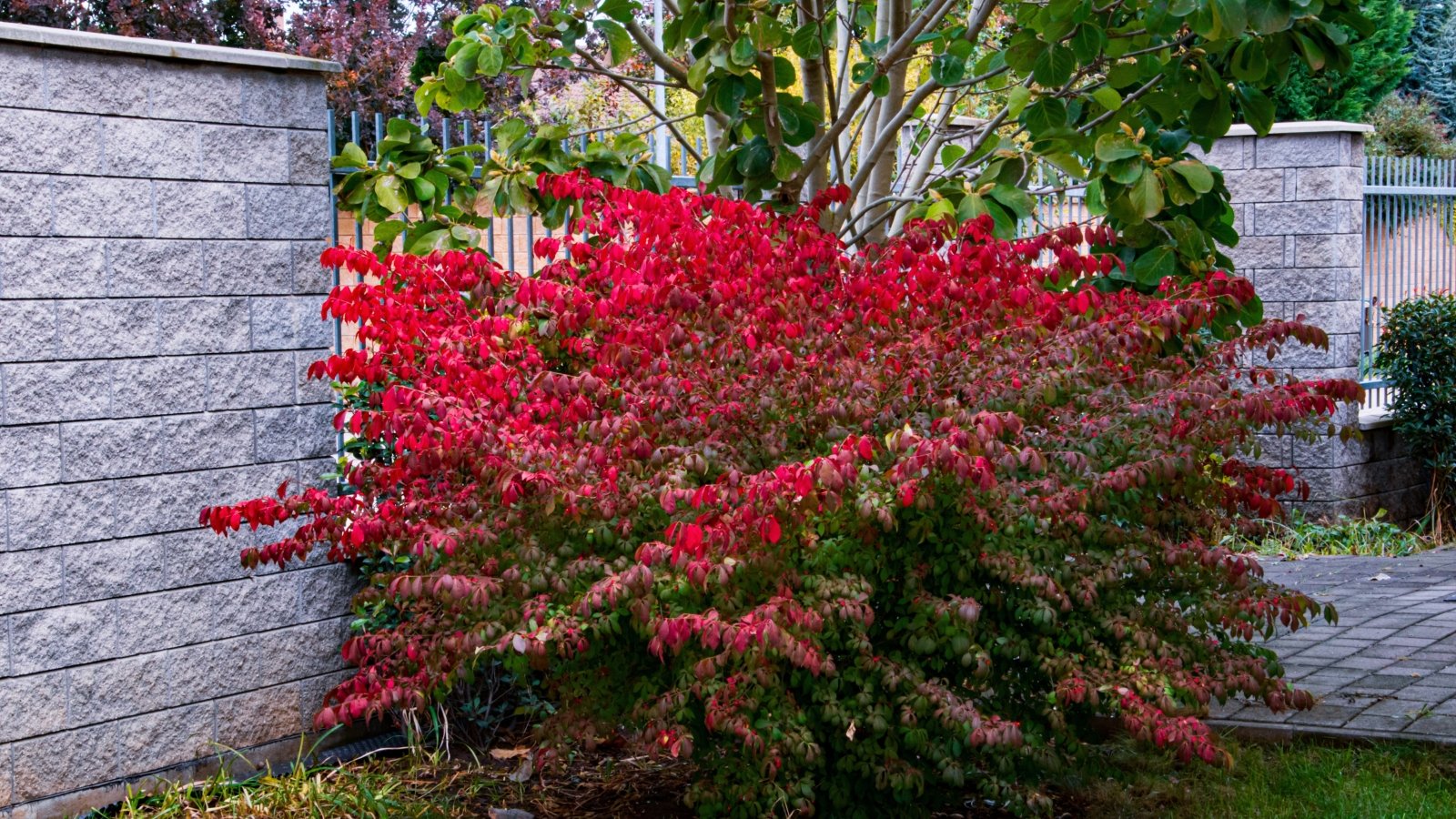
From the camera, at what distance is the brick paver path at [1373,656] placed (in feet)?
16.7

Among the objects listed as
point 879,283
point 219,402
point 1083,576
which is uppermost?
point 879,283

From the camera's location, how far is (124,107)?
191 inches

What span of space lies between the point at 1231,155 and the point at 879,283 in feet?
19.8

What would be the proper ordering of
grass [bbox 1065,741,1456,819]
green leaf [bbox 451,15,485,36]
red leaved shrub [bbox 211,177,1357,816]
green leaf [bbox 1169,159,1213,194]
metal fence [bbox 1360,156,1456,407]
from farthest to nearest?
1. metal fence [bbox 1360,156,1456,407]
2. green leaf [bbox 451,15,485,36]
3. green leaf [bbox 1169,159,1213,194]
4. grass [bbox 1065,741,1456,819]
5. red leaved shrub [bbox 211,177,1357,816]

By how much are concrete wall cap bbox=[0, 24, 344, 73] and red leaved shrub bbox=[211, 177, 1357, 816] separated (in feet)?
3.30

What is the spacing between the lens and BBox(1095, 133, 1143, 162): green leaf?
4.95 m

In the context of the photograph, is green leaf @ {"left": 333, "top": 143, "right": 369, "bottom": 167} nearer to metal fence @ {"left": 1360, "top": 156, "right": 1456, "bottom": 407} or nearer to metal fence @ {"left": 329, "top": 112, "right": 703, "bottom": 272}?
metal fence @ {"left": 329, "top": 112, "right": 703, "bottom": 272}

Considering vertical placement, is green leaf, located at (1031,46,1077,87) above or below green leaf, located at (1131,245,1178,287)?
above

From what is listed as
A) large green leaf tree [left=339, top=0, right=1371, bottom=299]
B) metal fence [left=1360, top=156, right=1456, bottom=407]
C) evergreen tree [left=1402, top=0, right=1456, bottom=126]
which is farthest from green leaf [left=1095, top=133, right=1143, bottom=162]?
evergreen tree [left=1402, top=0, right=1456, bottom=126]

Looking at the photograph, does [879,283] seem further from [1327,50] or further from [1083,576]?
[1327,50]

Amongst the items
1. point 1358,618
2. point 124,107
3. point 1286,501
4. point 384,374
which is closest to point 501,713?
point 384,374

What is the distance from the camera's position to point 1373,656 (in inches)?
238

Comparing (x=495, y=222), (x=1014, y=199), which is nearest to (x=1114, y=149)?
(x=1014, y=199)

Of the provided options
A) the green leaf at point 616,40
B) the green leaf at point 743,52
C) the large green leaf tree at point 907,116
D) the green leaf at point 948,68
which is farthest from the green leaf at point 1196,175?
the green leaf at point 616,40
